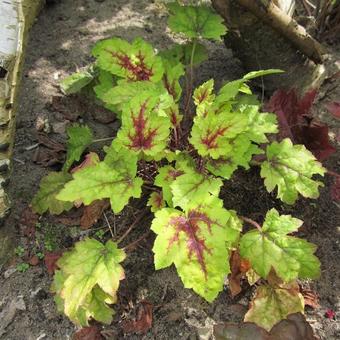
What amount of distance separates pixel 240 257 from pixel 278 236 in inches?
7.4

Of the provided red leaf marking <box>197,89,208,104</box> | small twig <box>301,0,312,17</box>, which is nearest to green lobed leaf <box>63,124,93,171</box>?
red leaf marking <box>197,89,208,104</box>

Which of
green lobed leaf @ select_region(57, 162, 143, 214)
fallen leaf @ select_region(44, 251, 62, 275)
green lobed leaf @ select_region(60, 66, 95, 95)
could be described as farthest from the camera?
green lobed leaf @ select_region(60, 66, 95, 95)

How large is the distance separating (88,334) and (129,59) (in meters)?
1.16

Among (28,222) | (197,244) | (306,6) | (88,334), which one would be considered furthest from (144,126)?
(306,6)

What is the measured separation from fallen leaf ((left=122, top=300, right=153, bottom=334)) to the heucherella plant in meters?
0.12

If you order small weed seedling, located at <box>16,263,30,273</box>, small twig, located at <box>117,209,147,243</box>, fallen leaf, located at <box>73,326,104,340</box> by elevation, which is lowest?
small weed seedling, located at <box>16,263,30,273</box>

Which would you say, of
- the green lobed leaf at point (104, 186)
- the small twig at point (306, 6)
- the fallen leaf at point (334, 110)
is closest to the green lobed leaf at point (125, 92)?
the green lobed leaf at point (104, 186)

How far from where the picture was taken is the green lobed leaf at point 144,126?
71.2 inches

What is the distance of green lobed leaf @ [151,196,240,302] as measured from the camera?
163cm

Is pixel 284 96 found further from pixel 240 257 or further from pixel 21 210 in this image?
pixel 21 210

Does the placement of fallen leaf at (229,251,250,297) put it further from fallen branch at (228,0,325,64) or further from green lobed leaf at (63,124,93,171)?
fallen branch at (228,0,325,64)

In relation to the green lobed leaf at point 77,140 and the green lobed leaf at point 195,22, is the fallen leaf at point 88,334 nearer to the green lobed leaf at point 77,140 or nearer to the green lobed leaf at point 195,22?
the green lobed leaf at point 77,140

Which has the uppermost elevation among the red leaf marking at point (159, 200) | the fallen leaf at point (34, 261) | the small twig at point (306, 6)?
the small twig at point (306, 6)

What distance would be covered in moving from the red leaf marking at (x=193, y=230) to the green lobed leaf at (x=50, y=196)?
544mm
